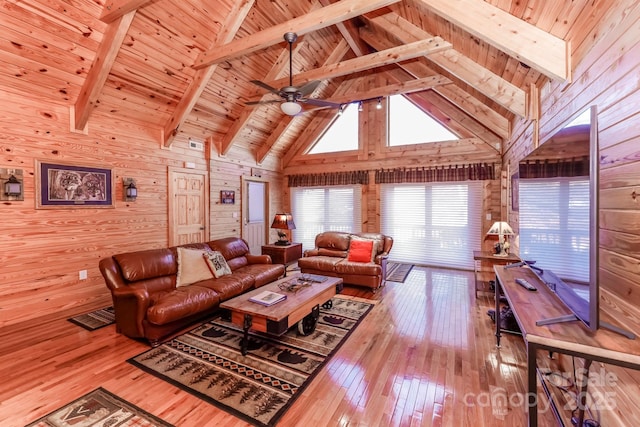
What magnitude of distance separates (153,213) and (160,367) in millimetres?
3021

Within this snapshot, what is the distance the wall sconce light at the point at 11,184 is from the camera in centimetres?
312

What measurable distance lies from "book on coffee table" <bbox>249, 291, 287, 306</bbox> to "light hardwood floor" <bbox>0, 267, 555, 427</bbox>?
2.55ft

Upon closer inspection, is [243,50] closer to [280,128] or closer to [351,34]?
[351,34]

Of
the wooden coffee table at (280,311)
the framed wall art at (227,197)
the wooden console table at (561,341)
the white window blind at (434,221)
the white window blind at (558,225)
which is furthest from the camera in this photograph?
the framed wall art at (227,197)

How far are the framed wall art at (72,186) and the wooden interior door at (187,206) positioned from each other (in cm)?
102

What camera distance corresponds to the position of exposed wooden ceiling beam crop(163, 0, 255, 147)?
3.59 m

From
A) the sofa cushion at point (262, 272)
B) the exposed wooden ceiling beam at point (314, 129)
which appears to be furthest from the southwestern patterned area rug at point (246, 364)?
the exposed wooden ceiling beam at point (314, 129)

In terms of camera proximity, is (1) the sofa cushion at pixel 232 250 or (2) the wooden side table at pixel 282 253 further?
(2) the wooden side table at pixel 282 253

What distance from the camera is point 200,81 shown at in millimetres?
4164

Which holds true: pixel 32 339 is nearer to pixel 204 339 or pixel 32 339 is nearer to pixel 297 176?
pixel 204 339

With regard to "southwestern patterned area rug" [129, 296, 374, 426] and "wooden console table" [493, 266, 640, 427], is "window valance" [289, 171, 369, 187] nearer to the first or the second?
"southwestern patterned area rug" [129, 296, 374, 426]

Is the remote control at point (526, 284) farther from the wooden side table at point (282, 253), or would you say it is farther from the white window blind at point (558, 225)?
the wooden side table at point (282, 253)

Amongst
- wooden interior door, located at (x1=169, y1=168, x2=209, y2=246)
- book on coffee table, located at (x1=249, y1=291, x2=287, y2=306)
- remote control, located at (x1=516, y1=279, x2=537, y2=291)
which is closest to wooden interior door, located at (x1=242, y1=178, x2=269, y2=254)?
wooden interior door, located at (x1=169, y1=168, x2=209, y2=246)

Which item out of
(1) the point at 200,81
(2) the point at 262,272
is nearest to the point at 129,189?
(1) the point at 200,81
